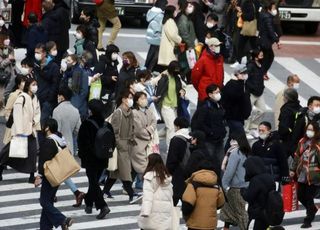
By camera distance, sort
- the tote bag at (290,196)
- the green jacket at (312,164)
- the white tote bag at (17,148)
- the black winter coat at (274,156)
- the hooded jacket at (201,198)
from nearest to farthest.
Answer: the hooded jacket at (201,198) → the black winter coat at (274,156) → the tote bag at (290,196) → the green jacket at (312,164) → the white tote bag at (17,148)

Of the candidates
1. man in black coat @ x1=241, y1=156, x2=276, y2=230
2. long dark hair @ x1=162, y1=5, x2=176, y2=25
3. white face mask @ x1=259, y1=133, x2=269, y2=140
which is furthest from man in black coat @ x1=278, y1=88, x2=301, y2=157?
long dark hair @ x1=162, y1=5, x2=176, y2=25

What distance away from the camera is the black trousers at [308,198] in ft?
77.8

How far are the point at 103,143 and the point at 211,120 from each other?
8.63ft

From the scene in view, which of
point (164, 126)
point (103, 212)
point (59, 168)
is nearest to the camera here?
point (59, 168)

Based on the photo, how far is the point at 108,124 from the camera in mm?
23281

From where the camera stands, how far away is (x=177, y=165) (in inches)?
885

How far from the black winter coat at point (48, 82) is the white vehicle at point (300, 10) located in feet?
37.8

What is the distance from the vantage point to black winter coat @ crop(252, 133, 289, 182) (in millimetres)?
23203

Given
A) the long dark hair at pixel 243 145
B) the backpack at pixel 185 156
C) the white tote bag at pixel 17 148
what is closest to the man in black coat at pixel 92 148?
the backpack at pixel 185 156

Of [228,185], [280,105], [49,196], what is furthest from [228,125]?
[49,196]

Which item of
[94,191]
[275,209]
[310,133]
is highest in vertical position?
[310,133]

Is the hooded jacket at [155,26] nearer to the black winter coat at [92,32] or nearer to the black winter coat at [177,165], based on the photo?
the black winter coat at [92,32]

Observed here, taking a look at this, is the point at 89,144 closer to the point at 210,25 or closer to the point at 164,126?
the point at 164,126

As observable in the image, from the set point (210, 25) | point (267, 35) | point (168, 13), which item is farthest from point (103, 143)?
point (267, 35)
